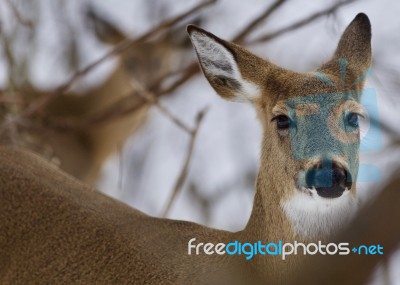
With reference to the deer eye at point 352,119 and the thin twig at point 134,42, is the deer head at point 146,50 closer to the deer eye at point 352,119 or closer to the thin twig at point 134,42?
the thin twig at point 134,42

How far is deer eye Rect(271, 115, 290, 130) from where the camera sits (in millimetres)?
3039

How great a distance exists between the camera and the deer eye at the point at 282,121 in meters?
3.04

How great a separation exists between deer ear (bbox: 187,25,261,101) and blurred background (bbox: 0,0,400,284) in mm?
465

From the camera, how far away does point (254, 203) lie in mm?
3291

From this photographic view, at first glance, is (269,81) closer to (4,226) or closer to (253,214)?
(253,214)

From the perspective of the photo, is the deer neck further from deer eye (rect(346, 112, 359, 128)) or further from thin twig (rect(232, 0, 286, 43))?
thin twig (rect(232, 0, 286, 43))

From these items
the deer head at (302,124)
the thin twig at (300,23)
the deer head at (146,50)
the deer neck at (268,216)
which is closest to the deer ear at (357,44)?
the deer head at (302,124)

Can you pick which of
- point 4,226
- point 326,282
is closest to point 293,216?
point 4,226

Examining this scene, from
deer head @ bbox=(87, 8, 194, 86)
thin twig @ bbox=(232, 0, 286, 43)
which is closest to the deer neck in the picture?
thin twig @ bbox=(232, 0, 286, 43)

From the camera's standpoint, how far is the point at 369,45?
3303 mm

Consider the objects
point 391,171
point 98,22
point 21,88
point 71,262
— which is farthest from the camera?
point 98,22

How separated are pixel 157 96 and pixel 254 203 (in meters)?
2.11

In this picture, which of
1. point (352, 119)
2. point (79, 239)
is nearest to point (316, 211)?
point (352, 119)

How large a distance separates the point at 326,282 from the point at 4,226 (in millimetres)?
2445
